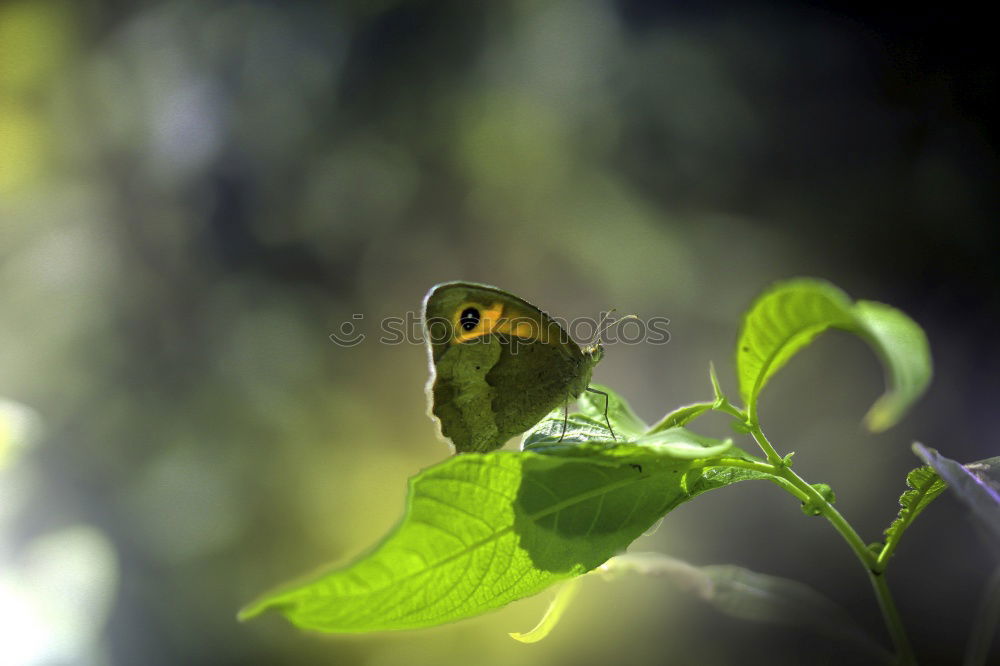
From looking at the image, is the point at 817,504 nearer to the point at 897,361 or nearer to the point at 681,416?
the point at 681,416

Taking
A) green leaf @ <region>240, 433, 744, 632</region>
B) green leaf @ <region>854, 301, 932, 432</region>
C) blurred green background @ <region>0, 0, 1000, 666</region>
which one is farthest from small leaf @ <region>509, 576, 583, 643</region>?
blurred green background @ <region>0, 0, 1000, 666</region>

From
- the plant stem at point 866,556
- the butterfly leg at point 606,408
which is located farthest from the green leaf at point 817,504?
the butterfly leg at point 606,408

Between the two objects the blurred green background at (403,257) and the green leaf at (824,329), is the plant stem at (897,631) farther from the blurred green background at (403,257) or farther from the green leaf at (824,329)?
the blurred green background at (403,257)

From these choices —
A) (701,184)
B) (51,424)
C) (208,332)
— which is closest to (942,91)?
(701,184)

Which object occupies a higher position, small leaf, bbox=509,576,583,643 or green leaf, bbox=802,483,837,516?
green leaf, bbox=802,483,837,516

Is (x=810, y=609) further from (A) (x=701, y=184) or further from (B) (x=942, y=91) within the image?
(B) (x=942, y=91)

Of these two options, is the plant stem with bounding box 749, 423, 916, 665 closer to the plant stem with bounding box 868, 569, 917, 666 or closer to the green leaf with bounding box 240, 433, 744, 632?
the plant stem with bounding box 868, 569, 917, 666

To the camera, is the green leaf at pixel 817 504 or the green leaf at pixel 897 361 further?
the green leaf at pixel 817 504
